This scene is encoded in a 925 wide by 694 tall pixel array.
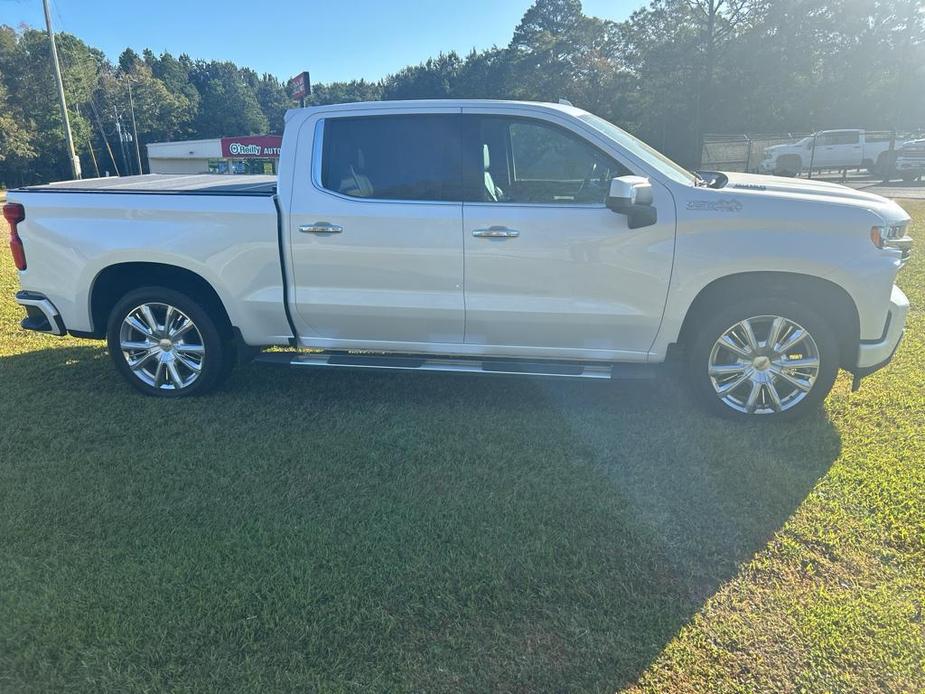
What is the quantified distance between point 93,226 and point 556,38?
61.4 m

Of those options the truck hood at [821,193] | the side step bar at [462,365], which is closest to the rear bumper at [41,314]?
the side step bar at [462,365]

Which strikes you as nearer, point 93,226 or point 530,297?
point 530,297

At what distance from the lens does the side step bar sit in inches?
167

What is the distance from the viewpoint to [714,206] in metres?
4.02

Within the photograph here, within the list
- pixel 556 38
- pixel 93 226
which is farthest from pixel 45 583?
pixel 556 38

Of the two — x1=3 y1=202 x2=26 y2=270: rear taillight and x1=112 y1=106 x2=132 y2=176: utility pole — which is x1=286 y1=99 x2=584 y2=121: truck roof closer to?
x1=3 y1=202 x2=26 y2=270: rear taillight

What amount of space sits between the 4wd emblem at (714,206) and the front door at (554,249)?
0.14 metres

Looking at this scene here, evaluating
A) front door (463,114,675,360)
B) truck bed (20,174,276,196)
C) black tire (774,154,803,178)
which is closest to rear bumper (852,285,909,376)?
front door (463,114,675,360)

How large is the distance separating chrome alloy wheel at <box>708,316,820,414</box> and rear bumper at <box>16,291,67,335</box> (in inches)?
181

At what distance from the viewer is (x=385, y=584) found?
2.82 metres

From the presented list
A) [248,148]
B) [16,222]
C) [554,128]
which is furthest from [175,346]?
[248,148]

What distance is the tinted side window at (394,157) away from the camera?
4309 mm

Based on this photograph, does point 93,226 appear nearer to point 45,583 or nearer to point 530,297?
point 45,583

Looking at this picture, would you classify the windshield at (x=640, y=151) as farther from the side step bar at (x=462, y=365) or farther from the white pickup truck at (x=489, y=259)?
the side step bar at (x=462, y=365)
